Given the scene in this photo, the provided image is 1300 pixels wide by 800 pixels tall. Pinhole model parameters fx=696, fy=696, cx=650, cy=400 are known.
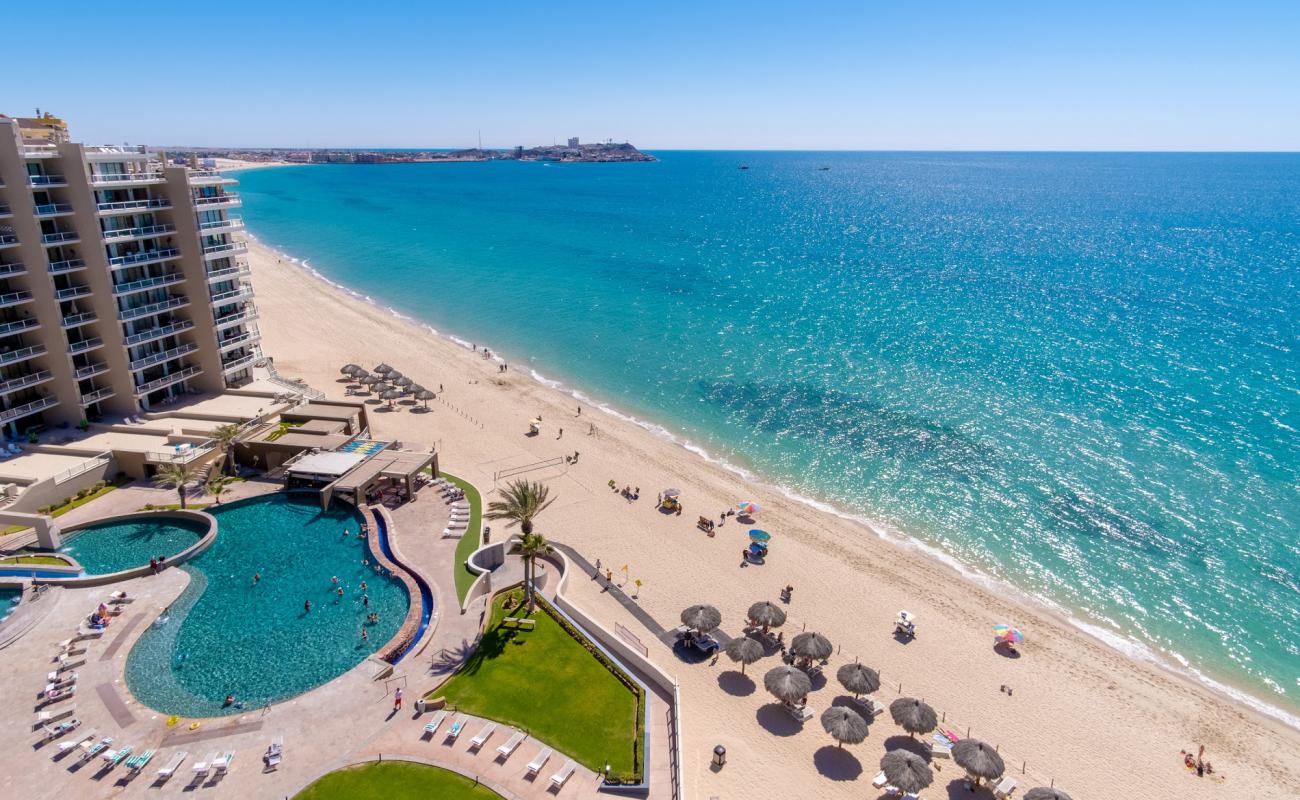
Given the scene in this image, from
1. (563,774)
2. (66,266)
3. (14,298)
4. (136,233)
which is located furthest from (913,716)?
(14,298)

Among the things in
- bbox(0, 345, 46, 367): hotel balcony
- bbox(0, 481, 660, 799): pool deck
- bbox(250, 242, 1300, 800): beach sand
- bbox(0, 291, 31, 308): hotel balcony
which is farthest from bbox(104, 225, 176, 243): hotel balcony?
bbox(0, 481, 660, 799): pool deck

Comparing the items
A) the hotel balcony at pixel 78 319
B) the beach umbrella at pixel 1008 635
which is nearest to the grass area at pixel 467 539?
the hotel balcony at pixel 78 319

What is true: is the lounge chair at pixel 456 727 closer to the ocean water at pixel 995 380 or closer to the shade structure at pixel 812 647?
the shade structure at pixel 812 647

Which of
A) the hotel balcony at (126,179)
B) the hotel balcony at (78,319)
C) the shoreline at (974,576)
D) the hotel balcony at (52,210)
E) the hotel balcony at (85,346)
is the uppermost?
the hotel balcony at (126,179)

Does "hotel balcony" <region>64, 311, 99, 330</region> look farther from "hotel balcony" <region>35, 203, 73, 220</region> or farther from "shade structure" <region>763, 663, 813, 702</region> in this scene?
"shade structure" <region>763, 663, 813, 702</region>

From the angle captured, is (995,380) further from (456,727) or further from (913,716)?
(456,727)

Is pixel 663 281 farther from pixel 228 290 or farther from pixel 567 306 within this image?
pixel 228 290

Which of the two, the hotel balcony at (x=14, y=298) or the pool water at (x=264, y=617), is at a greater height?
the hotel balcony at (x=14, y=298)
